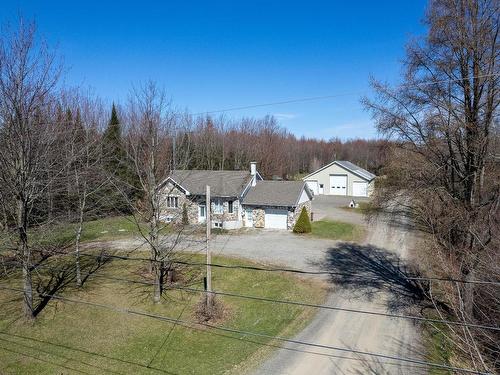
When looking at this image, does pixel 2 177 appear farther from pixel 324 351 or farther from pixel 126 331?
pixel 324 351

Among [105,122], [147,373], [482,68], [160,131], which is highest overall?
[105,122]

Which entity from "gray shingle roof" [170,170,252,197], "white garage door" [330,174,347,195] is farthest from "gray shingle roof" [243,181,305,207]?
"white garage door" [330,174,347,195]

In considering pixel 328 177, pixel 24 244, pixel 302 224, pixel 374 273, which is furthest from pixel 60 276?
pixel 328 177

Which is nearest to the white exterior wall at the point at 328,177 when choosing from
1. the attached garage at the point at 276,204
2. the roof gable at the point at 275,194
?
the roof gable at the point at 275,194

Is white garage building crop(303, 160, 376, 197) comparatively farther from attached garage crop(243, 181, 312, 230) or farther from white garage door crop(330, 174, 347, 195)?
attached garage crop(243, 181, 312, 230)

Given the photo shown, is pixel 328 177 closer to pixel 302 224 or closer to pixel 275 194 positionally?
pixel 275 194

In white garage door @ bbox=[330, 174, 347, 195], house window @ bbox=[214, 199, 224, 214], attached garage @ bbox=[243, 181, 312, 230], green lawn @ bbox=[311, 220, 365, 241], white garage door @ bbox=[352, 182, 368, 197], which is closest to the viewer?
green lawn @ bbox=[311, 220, 365, 241]

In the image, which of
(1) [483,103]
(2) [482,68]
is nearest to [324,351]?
(1) [483,103]
